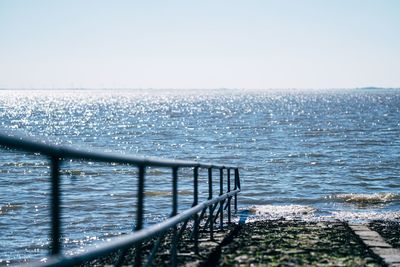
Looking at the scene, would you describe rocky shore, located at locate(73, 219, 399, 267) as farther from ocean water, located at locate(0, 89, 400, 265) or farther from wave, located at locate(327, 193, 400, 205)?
wave, located at locate(327, 193, 400, 205)

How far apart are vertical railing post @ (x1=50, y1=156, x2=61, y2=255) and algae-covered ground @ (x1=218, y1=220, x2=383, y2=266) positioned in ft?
10.1

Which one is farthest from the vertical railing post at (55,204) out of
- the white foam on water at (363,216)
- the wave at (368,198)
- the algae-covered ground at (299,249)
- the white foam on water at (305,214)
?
the wave at (368,198)

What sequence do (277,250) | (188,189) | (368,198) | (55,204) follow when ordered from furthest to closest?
(188,189) < (368,198) < (277,250) < (55,204)

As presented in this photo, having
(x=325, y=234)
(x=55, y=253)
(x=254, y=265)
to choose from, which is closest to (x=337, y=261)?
(x=254, y=265)

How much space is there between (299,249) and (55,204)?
4244mm

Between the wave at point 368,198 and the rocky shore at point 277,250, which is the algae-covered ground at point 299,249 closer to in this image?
the rocky shore at point 277,250

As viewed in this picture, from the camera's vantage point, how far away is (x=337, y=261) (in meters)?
5.89

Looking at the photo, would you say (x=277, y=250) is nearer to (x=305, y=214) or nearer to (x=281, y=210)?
(x=305, y=214)

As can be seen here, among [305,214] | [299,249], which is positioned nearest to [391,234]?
[299,249]

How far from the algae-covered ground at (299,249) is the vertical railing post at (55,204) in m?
3.08

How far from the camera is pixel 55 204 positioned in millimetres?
2949

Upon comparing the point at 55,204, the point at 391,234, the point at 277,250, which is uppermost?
the point at 55,204

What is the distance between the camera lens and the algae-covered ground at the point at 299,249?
590 cm

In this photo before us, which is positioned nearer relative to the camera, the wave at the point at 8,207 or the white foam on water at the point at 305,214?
the white foam on water at the point at 305,214
